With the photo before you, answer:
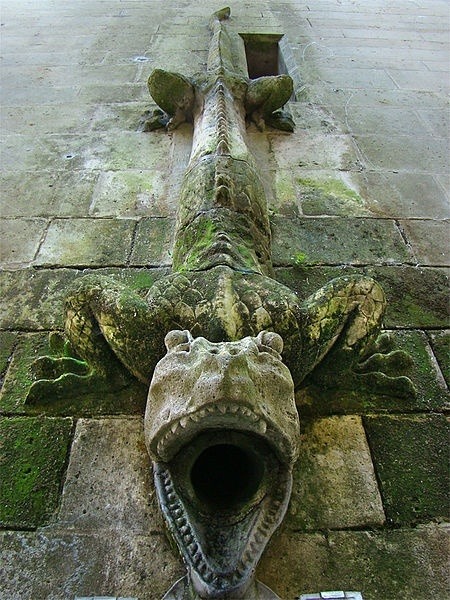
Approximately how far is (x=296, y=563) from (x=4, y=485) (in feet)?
4.36

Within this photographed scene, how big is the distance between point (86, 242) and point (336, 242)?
186 cm

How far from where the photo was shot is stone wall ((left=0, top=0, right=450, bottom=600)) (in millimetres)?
2104

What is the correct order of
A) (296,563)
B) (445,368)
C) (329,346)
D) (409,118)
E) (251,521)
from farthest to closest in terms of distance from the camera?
(409,118)
(445,368)
(329,346)
(296,563)
(251,521)

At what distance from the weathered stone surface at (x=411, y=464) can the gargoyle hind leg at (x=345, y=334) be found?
189mm

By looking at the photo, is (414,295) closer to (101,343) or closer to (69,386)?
(101,343)

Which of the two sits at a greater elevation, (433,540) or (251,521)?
(251,521)

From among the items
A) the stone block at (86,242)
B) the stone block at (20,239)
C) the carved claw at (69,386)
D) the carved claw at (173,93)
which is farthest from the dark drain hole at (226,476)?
the carved claw at (173,93)

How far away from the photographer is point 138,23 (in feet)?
24.6

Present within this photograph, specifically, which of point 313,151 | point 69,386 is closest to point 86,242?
point 69,386

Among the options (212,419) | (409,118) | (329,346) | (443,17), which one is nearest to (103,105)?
(409,118)

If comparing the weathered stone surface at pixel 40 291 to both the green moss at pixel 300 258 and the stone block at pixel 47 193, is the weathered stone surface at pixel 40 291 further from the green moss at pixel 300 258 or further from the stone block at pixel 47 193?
the green moss at pixel 300 258

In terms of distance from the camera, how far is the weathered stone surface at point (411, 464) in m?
2.24

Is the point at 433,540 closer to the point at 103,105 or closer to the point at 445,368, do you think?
the point at 445,368

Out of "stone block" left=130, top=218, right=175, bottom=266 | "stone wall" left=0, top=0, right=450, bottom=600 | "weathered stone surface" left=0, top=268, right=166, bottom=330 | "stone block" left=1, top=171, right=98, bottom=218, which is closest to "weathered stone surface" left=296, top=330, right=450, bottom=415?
"stone wall" left=0, top=0, right=450, bottom=600
